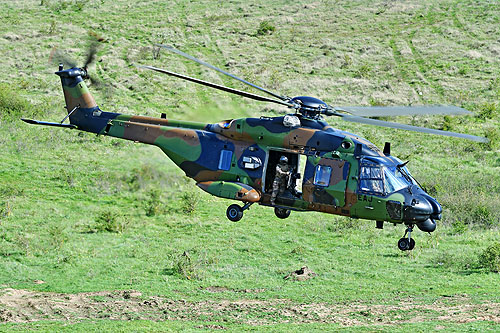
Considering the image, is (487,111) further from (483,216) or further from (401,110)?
(401,110)

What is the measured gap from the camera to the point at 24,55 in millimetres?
57531

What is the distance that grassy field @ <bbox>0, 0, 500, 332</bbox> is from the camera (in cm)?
2592

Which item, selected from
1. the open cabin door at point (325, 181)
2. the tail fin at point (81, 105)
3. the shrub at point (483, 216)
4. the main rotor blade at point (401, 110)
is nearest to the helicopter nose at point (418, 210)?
the open cabin door at point (325, 181)

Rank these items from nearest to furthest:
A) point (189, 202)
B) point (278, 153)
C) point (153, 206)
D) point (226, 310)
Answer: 1. point (278, 153)
2. point (226, 310)
3. point (153, 206)
4. point (189, 202)

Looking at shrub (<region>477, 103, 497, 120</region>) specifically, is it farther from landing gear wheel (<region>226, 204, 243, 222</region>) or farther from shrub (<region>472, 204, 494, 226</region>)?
landing gear wheel (<region>226, 204, 243, 222</region>)

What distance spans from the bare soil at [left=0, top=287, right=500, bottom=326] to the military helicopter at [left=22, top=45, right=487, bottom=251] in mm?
5939

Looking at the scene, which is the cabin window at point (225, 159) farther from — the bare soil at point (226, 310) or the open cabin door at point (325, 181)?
the bare soil at point (226, 310)

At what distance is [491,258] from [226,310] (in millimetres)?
12014

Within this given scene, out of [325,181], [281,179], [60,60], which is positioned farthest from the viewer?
[60,60]

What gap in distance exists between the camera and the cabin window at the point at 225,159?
67.5 feet

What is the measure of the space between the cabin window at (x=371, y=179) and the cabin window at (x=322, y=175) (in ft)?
2.81

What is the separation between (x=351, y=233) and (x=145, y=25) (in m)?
39.5

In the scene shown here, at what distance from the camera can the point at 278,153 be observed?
790 inches

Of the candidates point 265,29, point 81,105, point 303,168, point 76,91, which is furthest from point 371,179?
point 265,29
